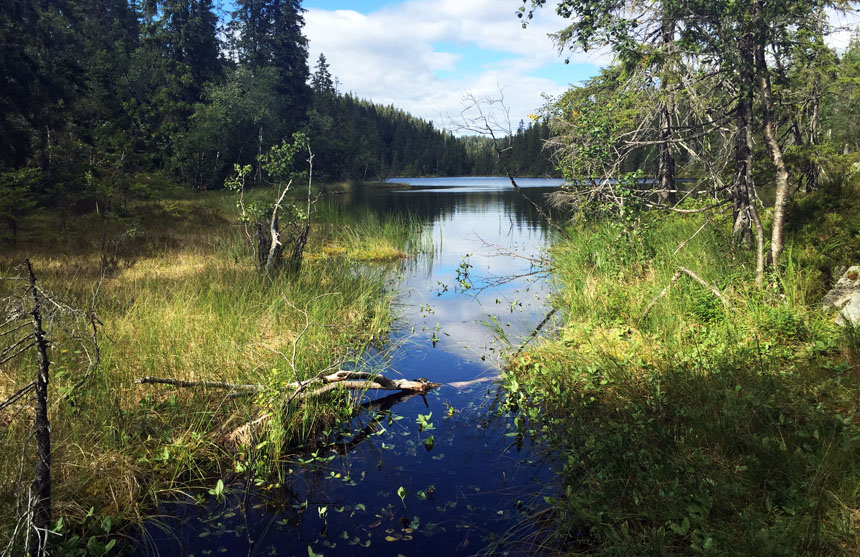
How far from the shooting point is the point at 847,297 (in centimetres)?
600

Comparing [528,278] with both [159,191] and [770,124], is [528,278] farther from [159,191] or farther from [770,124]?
[159,191]

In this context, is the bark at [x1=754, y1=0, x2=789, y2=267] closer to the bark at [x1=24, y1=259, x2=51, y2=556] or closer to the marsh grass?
the marsh grass

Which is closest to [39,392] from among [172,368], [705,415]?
[172,368]

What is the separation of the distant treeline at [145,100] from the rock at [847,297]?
4861mm

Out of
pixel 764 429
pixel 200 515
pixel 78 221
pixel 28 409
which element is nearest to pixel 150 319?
pixel 28 409

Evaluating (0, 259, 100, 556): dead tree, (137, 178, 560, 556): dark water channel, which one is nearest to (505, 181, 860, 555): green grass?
(137, 178, 560, 556): dark water channel

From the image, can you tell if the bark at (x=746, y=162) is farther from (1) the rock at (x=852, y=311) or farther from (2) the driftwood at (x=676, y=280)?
(1) the rock at (x=852, y=311)

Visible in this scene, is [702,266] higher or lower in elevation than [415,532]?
higher

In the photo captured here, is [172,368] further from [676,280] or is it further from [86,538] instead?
[676,280]

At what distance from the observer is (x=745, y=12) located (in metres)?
6.38

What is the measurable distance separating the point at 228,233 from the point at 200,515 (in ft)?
46.6

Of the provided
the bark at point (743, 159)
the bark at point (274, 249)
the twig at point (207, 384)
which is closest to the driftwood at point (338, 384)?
the twig at point (207, 384)

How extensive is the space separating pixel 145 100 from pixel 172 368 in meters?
37.7

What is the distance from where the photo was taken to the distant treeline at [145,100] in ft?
51.6
